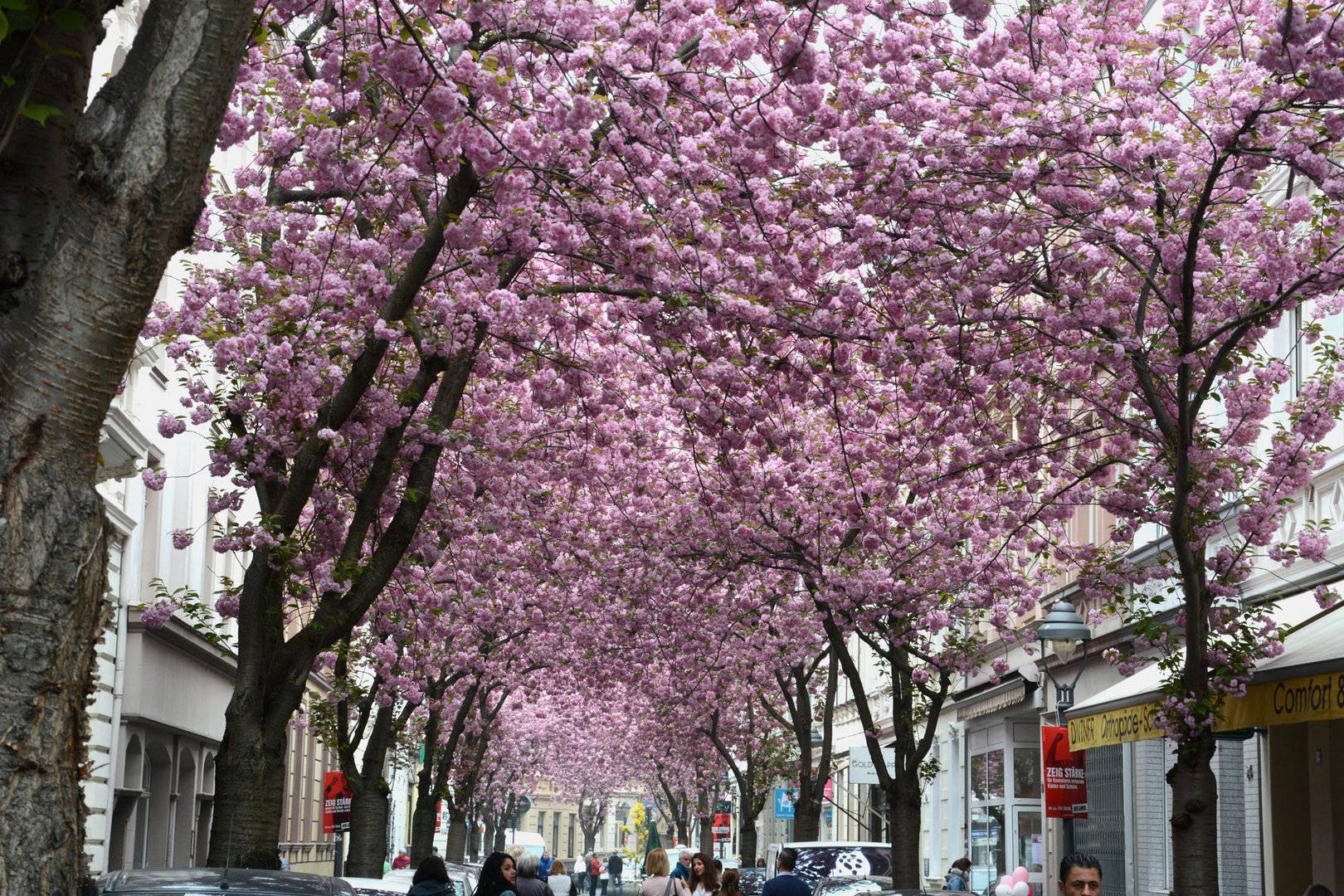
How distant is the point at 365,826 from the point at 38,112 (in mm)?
25894

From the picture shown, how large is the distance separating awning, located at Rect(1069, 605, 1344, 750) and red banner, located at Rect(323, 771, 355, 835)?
14433 millimetres

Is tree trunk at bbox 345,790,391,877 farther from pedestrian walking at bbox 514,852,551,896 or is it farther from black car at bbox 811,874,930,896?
pedestrian walking at bbox 514,852,551,896

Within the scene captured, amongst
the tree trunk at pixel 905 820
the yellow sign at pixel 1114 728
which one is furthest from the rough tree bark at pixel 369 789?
the yellow sign at pixel 1114 728

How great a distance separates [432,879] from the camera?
1309cm

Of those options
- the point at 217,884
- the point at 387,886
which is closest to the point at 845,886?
the point at 387,886

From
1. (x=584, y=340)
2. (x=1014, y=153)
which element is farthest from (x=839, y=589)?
(x=1014, y=153)

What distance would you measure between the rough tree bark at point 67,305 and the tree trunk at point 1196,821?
29.9 feet

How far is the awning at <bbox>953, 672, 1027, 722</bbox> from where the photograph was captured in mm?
32438

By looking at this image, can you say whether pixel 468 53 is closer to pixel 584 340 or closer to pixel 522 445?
pixel 584 340

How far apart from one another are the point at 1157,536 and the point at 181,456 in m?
15.0

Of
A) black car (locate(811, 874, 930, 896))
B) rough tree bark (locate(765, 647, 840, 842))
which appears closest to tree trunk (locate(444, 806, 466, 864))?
rough tree bark (locate(765, 647, 840, 842))

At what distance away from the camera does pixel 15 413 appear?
5547mm

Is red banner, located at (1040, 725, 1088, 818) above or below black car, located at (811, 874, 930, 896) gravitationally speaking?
above

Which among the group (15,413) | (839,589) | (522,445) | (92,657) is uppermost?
(522,445)
